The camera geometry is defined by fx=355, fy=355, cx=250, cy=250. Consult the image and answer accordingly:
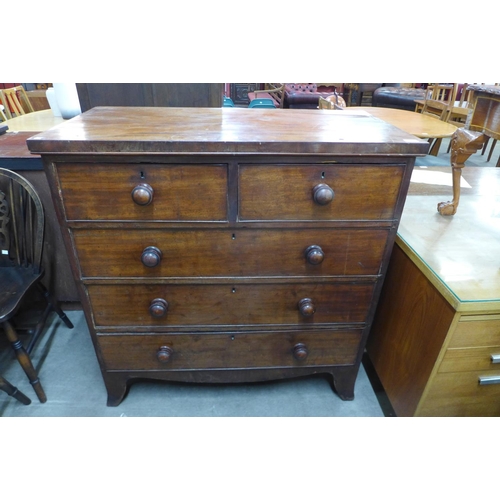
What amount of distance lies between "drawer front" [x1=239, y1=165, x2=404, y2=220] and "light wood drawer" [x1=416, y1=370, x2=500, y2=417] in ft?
1.89

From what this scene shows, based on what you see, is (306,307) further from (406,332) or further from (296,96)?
(296,96)

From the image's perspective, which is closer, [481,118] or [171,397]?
[171,397]

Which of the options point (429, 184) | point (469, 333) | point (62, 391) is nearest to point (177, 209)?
point (469, 333)

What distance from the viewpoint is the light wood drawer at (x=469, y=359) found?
109 centimetres

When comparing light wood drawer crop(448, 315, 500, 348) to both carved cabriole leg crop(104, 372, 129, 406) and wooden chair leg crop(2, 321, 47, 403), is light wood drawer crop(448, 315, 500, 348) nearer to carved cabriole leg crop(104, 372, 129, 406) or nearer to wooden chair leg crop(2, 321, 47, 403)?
carved cabriole leg crop(104, 372, 129, 406)

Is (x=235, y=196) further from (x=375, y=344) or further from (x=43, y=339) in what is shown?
(x=43, y=339)

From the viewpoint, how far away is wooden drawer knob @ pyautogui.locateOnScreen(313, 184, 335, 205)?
3.26 ft

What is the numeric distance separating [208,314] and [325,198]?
1.85ft

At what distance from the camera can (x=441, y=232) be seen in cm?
134

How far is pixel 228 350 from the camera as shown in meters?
1.32

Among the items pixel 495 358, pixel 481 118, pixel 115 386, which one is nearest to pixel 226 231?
pixel 115 386

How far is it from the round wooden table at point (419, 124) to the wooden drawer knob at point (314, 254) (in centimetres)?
218

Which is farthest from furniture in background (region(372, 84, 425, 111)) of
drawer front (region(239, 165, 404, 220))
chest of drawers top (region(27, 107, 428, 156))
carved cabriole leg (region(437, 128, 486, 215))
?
drawer front (region(239, 165, 404, 220))

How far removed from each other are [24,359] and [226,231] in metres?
0.99
